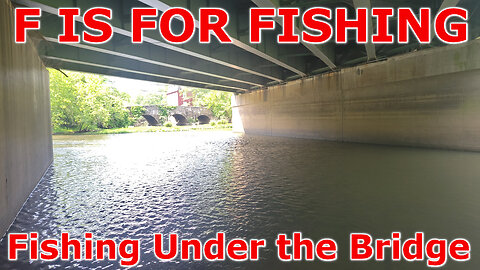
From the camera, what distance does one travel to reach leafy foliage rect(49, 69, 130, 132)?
113 feet

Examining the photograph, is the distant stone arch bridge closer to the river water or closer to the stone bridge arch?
the stone bridge arch

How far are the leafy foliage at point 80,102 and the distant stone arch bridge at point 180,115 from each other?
1342cm

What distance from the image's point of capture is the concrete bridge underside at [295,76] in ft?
18.4

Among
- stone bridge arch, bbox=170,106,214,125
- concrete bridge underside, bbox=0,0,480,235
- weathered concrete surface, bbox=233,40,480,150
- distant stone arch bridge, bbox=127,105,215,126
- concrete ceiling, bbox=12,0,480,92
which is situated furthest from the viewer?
stone bridge arch, bbox=170,106,214,125

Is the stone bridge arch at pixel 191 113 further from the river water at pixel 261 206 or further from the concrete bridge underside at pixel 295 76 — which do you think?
the river water at pixel 261 206

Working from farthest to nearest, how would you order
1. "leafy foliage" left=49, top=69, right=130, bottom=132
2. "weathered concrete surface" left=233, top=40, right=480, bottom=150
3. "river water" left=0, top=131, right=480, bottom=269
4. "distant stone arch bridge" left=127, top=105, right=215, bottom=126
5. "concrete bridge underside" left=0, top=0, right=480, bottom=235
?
"distant stone arch bridge" left=127, top=105, right=215, bottom=126
"leafy foliage" left=49, top=69, right=130, bottom=132
"weathered concrete surface" left=233, top=40, right=480, bottom=150
"concrete bridge underside" left=0, top=0, right=480, bottom=235
"river water" left=0, top=131, right=480, bottom=269

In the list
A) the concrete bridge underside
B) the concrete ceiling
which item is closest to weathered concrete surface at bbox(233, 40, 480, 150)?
the concrete bridge underside

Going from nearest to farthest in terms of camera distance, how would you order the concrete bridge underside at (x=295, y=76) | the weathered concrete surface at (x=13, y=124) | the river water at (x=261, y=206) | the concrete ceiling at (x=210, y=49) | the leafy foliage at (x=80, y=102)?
1. the river water at (x=261, y=206)
2. the weathered concrete surface at (x=13, y=124)
3. the concrete bridge underside at (x=295, y=76)
4. the concrete ceiling at (x=210, y=49)
5. the leafy foliage at (x=80, y=102)

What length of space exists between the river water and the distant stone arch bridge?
5043cm

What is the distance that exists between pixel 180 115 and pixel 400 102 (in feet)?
174

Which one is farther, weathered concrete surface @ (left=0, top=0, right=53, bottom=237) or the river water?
weathered concrete surface @ (left=0, top=0, right=53, bottom=237)

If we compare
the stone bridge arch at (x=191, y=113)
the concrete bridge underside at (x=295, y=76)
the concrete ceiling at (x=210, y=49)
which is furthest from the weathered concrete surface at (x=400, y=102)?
the stone bridge arch at (x=191, y=113)

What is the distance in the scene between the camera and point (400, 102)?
1524 cm

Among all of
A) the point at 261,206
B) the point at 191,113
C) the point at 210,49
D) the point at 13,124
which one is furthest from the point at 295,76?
the point at 191,113
